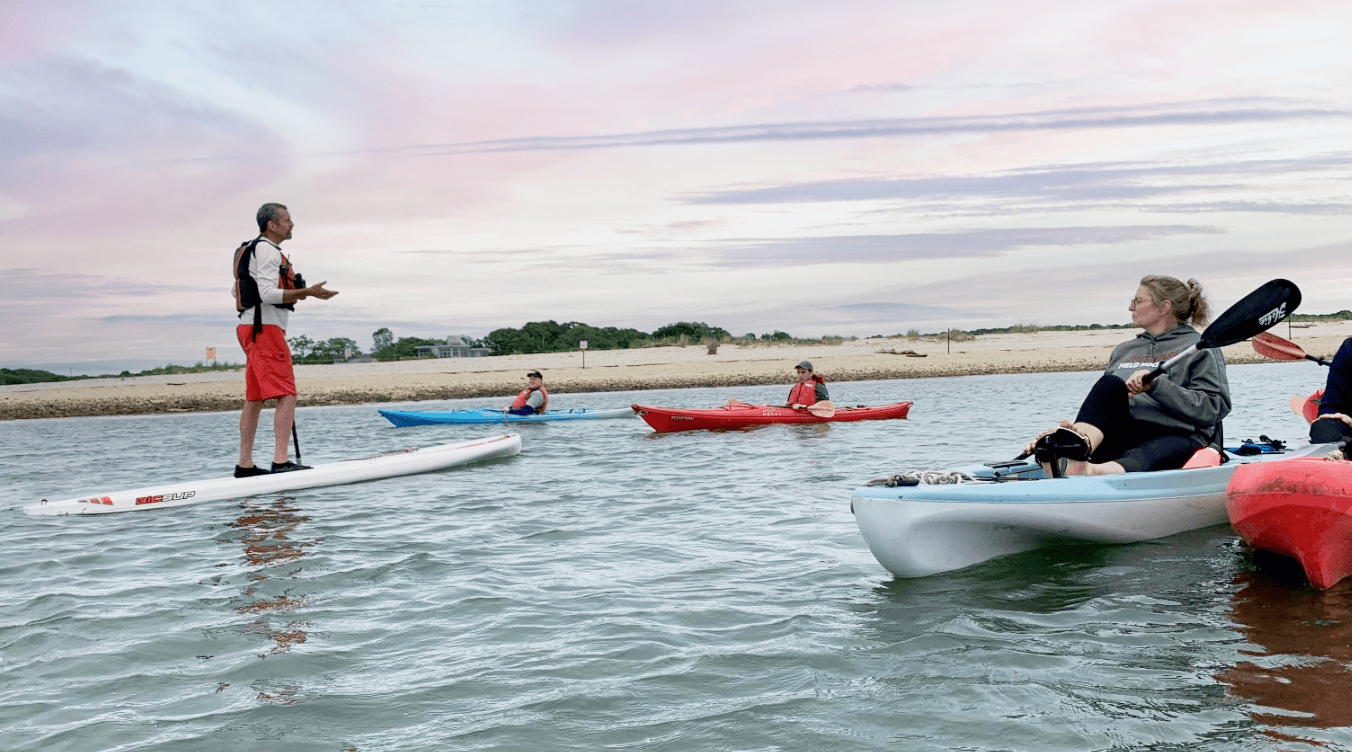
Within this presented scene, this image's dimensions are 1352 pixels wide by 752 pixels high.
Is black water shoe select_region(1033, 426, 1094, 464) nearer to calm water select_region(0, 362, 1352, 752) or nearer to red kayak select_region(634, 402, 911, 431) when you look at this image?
calm water select_region(0, 362, 1352, 752)

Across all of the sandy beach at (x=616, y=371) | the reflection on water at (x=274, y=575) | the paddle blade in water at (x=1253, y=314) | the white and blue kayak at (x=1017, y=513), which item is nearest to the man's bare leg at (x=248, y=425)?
the reflection on water at (x=274, y=575)

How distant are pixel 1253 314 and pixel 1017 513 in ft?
6.46

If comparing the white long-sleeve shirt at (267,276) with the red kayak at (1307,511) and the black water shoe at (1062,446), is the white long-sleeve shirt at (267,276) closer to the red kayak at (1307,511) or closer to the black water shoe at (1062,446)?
the black water shoe at (1062,446)

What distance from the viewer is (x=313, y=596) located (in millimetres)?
4953

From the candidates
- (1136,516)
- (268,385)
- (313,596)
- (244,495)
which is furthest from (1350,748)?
(244,495)

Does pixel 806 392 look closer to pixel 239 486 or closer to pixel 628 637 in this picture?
pixel 239 486

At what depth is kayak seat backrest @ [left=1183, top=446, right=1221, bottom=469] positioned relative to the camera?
5219 mm

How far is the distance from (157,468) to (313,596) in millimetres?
8703

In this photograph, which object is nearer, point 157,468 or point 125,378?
point 157,468

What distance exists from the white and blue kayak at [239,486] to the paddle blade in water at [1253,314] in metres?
7.27

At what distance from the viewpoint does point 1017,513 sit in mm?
4648

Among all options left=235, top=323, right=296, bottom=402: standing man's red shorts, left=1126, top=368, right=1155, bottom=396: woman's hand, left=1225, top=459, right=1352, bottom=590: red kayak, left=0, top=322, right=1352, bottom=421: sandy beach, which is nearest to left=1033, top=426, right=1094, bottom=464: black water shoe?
left=1126, top=368, right=1155, bottom=396: woman's hand

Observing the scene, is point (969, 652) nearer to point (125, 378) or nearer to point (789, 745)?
point (789, 745)

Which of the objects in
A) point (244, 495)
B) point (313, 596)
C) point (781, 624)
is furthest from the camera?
point (244, 495)
